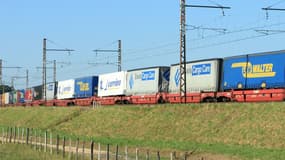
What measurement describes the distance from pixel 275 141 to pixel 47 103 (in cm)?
6015

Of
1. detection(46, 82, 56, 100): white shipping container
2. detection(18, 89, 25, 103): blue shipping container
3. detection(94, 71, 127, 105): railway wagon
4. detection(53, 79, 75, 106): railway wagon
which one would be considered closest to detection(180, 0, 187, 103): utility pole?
detection(94, 71, 127, 105): railway wagon

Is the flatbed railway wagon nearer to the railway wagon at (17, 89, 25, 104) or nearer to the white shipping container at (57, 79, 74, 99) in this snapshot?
the white shipping container at (57, 79, 74, 99)

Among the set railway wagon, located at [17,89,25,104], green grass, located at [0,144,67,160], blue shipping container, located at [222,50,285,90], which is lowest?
green grass, located at [0,144,67,160]

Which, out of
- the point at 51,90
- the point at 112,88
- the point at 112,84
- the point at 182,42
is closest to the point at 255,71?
the point at 182,42

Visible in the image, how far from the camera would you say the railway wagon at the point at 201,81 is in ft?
148

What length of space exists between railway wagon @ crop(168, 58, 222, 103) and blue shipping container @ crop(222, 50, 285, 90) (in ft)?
2.63

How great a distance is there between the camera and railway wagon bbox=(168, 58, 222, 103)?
1773 inches

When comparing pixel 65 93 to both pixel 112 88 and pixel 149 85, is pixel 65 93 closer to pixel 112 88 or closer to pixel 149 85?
pixel 112 88

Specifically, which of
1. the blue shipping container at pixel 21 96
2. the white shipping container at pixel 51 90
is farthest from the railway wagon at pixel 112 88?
the blue shipping container at pixel 21 96

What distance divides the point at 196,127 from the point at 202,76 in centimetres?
1176

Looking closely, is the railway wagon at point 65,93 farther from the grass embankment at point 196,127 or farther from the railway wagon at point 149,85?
the grass embankment at point 196,127

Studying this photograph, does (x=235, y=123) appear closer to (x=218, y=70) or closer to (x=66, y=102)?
(x=218, y=70)

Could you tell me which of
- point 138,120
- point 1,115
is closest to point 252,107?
point 138,120

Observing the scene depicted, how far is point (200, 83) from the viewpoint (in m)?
46.7
